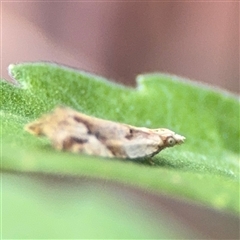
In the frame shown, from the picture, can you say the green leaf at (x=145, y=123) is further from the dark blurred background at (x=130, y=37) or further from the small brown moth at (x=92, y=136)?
the dark blurred background at (x=130, y=37)

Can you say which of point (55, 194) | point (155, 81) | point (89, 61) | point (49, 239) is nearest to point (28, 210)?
point (49, 239)

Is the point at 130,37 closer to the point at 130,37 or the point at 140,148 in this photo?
the point at 130,37

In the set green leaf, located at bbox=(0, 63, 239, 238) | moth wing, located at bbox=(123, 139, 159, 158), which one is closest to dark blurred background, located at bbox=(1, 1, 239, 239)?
green leaf, located at bbox=(0, 63, 239, 238)

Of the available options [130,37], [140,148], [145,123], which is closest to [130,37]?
[130,37]

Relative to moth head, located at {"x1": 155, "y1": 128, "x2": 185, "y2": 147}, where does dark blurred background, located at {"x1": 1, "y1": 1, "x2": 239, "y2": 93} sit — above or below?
above

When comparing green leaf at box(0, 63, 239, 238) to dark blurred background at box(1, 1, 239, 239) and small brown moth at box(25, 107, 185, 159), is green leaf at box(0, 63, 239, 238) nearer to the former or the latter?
small brown moth at box(25, 107, 185, 159)

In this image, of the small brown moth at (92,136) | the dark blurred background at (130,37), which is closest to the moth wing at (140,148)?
the small brown moth at (92,136)
